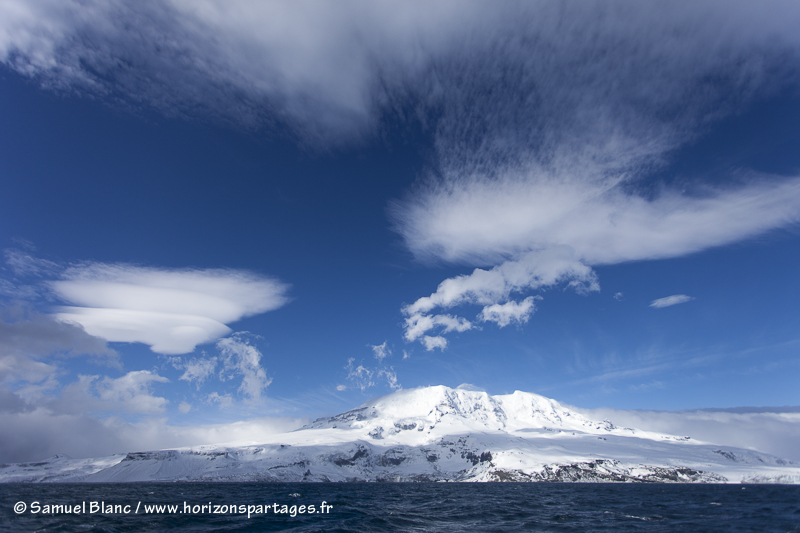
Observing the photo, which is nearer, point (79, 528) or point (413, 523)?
point (79, 528)

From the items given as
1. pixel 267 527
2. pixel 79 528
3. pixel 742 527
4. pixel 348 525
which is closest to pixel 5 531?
pixel 79 528

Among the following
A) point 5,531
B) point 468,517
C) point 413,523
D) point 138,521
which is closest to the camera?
point 5,531

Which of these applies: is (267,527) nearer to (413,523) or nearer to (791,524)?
(413,523)

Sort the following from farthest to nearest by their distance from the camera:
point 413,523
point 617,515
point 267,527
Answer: point 617,515, point 413,523, point 267,527

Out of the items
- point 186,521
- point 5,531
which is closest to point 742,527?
point 186,521

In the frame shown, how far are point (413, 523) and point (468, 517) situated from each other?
37.2ft

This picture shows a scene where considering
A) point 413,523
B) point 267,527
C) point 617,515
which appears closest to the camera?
point 267,527

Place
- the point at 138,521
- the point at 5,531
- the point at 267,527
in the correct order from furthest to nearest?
the point at 138,521 → the point at 267,527 → the point at 5,531

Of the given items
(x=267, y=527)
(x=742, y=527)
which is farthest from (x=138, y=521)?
(x=742, y=527)

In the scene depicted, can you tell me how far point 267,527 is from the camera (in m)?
48.0

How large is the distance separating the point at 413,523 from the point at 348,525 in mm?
11216

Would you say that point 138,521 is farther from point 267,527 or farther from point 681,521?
point 681,521

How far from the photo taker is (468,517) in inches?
2406

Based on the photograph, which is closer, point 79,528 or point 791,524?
point 79,528
